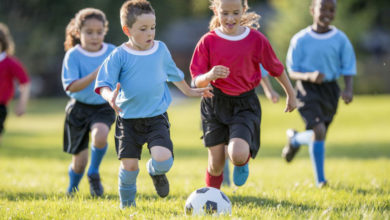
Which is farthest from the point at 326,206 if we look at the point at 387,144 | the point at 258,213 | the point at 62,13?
the point at 62,13

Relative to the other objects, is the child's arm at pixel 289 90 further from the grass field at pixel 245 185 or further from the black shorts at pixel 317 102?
the black shorts at pixel 317 102

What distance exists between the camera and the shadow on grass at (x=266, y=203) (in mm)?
4766

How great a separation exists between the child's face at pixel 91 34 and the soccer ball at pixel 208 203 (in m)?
2.43

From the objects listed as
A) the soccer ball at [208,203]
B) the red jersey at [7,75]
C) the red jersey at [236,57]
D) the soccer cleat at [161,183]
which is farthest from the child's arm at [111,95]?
the red jersey at [7,75]

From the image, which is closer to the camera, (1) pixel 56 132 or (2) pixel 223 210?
(2) pixel 223 210

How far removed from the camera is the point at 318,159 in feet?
21.6

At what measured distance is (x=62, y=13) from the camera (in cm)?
3381

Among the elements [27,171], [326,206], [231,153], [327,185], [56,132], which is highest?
[231,153]

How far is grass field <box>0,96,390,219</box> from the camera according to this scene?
4.42m

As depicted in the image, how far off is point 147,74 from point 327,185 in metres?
2.94

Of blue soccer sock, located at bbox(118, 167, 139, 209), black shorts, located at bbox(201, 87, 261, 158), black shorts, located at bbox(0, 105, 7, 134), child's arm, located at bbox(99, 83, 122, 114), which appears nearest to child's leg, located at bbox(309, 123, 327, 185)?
black shorts, located at bbox(201, 87, 261, 158)

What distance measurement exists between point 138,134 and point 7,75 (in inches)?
140

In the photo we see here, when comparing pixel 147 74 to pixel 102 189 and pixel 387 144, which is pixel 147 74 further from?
pixel 387 144

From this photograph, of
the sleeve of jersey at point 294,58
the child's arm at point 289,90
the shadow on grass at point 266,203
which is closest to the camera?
the shadow on grass at point 266,203
